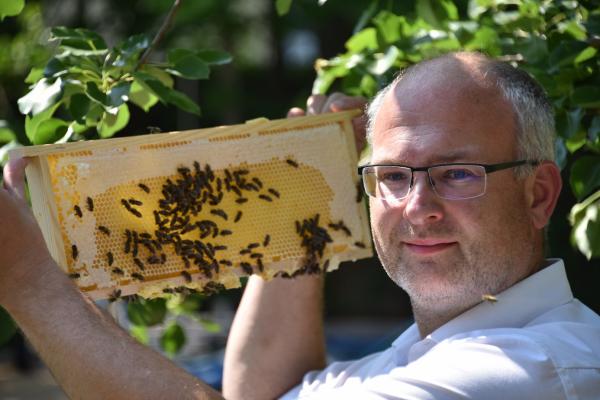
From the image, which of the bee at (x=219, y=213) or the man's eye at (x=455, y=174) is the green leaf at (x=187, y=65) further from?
the man's eye at (x=455, y=174)

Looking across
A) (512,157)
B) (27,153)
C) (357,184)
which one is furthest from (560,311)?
(27,153)

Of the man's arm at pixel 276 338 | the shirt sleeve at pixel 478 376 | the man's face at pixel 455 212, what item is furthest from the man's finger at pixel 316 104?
the shirt sleeve at pixel 478 376

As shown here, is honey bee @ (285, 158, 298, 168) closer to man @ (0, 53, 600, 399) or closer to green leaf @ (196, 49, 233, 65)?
man @ (0, 53, 600, 399)

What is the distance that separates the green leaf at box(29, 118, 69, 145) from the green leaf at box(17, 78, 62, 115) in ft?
0.33

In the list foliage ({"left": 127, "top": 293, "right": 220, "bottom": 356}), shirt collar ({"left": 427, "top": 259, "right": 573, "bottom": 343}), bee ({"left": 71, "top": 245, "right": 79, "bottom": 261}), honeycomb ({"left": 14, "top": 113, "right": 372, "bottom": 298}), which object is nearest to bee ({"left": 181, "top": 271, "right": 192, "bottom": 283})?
honeycomb ({"left": 14, "top": 113, "right": 372, "bottom": 298})

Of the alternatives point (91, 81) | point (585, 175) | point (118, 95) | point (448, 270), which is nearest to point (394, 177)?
point (448, 270)

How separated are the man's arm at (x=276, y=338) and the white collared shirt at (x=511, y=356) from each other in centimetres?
84

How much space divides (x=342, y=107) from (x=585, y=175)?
88 cm

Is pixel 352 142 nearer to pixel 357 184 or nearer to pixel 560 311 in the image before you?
pixel 357 184

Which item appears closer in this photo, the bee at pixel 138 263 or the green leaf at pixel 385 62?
the bee at pixel 138 263

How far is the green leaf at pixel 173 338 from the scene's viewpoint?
418 cm

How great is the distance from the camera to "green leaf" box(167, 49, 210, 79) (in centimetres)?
302

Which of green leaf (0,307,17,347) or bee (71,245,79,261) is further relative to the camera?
green leaf (0,307,17,347)

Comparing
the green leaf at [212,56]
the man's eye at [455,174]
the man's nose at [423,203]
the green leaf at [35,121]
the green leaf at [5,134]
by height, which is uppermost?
the green leaf at [212,56]
